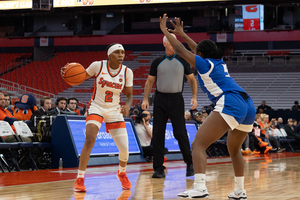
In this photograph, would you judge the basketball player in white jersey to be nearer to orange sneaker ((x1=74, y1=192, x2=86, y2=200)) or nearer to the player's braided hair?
orange sneaker ((x1=74, y1=192, x2=86, y2=200))

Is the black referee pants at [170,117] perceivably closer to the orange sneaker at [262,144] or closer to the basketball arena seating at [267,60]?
the orange sneaker at [262,144]

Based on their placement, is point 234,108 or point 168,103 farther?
point 168,103

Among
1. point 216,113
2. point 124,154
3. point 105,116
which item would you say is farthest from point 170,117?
point 216,113

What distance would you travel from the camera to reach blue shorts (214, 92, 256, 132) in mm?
3605

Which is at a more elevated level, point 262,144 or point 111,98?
point 111,98

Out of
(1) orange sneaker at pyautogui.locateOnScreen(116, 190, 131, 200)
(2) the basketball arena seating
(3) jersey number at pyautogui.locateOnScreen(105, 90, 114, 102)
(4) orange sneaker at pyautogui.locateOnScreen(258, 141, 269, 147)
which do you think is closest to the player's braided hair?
(3) jersey number at pyautogui.locateOnScreen(105, 90, 114, 102)

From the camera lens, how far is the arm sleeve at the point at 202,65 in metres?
3.65

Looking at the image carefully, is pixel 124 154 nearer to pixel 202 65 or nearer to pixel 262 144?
pixel 202 65

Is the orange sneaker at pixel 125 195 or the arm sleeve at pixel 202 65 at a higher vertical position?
the arm sleeve at pixel 202 65

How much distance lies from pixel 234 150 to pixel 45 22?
3318cm

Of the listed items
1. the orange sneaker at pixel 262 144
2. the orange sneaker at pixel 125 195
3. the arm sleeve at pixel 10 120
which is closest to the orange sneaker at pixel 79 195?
the orange sneaker at pixel 125 195

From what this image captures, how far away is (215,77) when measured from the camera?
3736mm

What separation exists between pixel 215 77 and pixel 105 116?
1.51 meters

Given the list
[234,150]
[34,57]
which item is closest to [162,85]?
[234,150]
